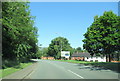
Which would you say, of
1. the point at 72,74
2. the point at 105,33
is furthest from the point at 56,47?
the point at 72,74

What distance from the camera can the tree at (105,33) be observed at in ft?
136

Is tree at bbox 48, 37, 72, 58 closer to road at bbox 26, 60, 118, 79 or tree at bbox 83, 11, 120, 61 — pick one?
tree at bbox 83, 11, 120, 61

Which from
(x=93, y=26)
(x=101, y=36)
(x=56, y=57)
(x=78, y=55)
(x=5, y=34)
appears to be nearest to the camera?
(x=5, y=34)

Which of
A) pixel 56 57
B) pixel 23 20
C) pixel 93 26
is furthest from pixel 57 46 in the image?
pixel 23 20

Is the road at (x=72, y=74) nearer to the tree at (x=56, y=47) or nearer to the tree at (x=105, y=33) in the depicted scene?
the tree at (x=105, y=33)

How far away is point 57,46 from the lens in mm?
124375

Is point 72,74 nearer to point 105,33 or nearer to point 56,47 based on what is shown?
point 105,33

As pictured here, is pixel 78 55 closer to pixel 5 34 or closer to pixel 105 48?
pixel 105 48

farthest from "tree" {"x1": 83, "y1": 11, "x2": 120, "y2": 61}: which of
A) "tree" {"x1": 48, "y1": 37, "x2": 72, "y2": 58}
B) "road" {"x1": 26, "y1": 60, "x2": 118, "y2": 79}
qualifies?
"tree" {"x1": 48, "y1": 37, "x2": 72, "y2": 58}

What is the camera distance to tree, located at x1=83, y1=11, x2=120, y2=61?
41562mm

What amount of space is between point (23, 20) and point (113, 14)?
27.4m

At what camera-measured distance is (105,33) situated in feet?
142

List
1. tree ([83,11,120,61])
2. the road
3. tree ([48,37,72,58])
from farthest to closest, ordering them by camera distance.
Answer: tree ([48,37,72,58]), tree ([83,11,120,61]), the road

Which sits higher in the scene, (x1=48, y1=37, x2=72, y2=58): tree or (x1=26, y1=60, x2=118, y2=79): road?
(x1=48, y1=37, x2=72, y2=58): tree
